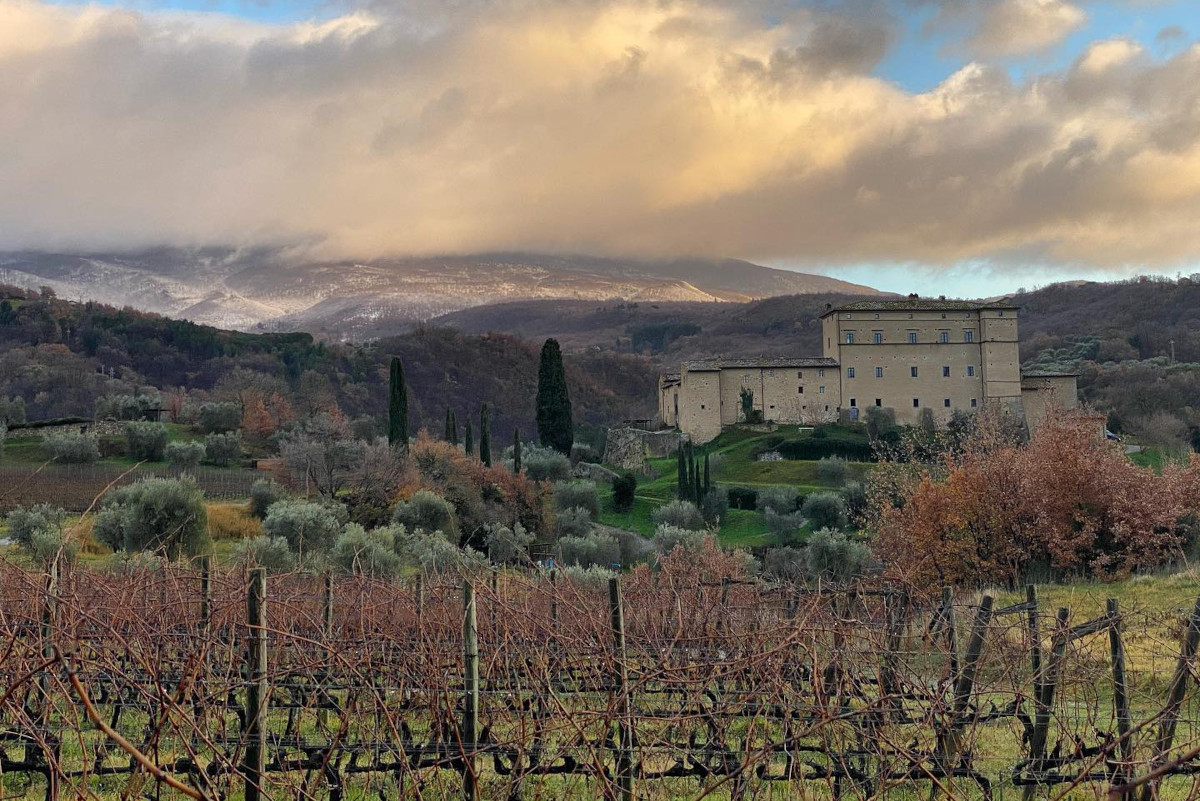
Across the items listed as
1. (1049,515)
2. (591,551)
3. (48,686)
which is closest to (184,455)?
(591,551)

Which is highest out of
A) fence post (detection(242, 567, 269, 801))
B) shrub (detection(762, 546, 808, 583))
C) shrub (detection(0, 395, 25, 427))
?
shrub (detection(0, 395, 25, 427))

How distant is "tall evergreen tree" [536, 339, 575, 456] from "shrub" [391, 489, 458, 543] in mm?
20446

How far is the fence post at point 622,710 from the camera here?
14.2 ft

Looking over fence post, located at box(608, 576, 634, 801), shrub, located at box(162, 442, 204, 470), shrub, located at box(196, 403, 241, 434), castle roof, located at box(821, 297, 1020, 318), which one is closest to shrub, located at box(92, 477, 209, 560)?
shrub, located at box(162, 442, 204, 470)

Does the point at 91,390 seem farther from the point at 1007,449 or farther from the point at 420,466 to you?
the point at 1007,449

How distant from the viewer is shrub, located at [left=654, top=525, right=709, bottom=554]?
87.2 ft

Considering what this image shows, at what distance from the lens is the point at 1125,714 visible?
5.19m

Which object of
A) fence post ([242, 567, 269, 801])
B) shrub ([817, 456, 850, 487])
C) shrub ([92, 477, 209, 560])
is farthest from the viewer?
shrub ([817, 456, 850, 487])

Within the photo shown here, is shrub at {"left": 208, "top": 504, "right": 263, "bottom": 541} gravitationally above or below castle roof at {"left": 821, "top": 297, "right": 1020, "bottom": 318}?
below

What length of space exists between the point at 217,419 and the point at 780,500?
21.9 m

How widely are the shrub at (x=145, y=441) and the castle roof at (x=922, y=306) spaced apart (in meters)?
36.6

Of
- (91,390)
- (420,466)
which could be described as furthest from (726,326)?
(420,466)

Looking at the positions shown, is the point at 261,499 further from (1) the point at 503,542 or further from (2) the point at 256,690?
(2) the point at 256,690

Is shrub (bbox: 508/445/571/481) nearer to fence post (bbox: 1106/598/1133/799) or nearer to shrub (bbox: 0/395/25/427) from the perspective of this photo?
shrub (bbox: 0/395/25/427)
